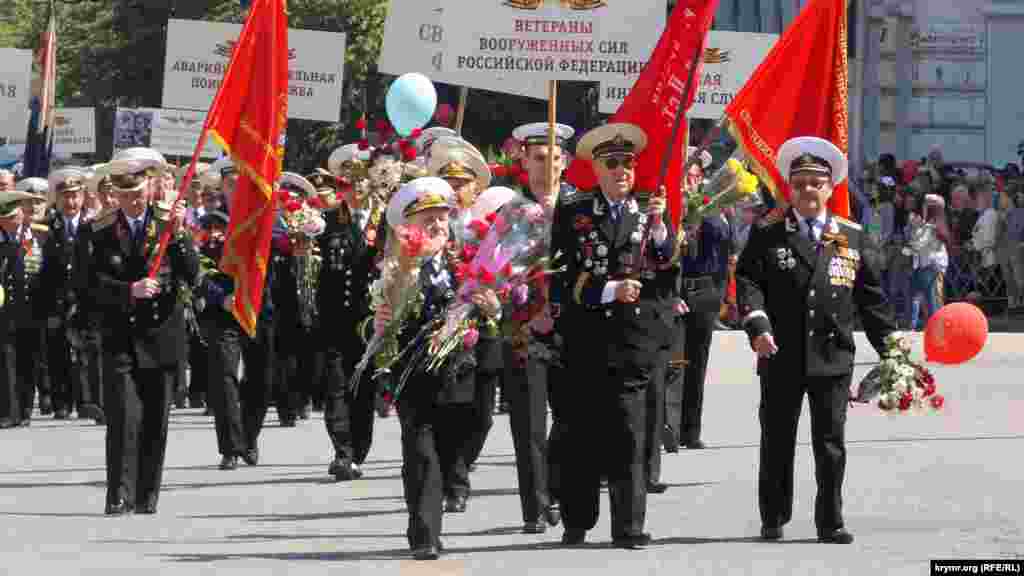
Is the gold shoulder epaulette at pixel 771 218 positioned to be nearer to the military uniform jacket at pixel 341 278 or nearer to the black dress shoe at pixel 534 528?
the black dress shoe at pixel 534 528

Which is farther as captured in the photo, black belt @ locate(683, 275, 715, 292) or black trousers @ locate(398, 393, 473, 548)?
black belt @ locate(683, 275, 715, 292)

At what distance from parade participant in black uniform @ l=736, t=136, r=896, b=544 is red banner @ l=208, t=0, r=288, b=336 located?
4.15m

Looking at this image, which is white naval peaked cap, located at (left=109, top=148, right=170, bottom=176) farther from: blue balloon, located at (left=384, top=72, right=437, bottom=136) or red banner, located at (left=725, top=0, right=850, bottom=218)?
blue balloon, located at (left=384, top=72, right=437, bottom=136)

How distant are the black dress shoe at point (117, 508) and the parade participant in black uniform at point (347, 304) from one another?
76.2 inches

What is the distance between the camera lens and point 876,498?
14594mm

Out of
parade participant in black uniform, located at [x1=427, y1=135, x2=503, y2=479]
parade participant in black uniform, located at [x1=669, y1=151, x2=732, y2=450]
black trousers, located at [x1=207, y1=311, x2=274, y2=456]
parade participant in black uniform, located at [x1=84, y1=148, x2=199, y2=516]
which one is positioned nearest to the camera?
parade participant in black uniform, located at [x1=427, y1=135, x2=503, y2=479]

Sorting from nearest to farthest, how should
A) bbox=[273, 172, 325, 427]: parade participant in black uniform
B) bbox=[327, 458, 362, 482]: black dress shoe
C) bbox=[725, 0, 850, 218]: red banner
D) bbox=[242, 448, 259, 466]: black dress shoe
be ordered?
bbox=[725, 0, 850, 218]: red banner < bbox=[327, 458, 362, 482]: black dress shoe < bbox=[242, 448, 259, 466]: black dress shoe < bbox=[273, 172, 325, 427]: parade participant in black uniform

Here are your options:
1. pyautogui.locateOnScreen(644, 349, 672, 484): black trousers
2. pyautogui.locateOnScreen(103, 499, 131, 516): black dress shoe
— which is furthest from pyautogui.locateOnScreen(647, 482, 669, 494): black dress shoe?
pyautogui.locateOnScreen(103, 499, 131, 516): black dress shoe

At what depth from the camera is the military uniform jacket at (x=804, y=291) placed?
12742 millimetres

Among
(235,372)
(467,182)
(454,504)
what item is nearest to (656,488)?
(454,504)

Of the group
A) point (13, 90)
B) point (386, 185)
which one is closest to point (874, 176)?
point (13, 90)

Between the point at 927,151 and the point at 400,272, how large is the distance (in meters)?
30.8

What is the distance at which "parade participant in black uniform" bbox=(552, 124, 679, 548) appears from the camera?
1255cm

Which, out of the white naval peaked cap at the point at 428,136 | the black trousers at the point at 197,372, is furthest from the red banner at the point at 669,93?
the black trousers at the point at 197,372
